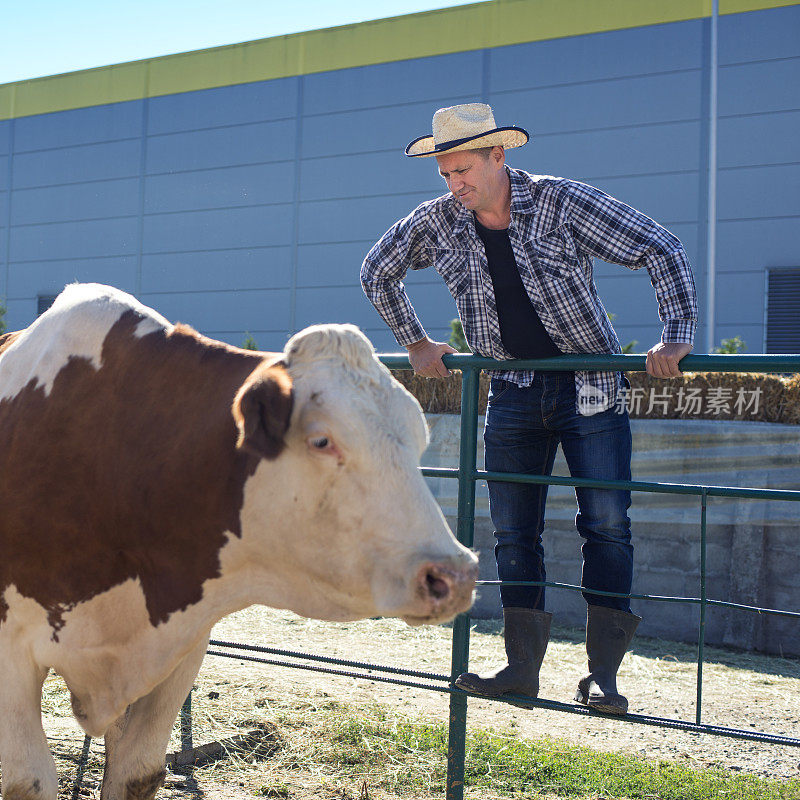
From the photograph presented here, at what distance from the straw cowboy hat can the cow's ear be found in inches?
51.9

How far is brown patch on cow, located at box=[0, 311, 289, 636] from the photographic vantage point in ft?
7.02

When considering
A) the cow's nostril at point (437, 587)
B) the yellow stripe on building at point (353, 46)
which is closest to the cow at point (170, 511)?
the cow's nostril at point (437, 587)

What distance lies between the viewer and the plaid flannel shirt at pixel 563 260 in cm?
284

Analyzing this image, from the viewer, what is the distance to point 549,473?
9.52 ft

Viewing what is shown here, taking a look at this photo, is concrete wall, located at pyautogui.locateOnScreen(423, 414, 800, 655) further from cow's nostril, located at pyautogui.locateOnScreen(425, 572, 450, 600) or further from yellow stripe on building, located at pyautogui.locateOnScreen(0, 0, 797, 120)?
yellow stripe on building, located at pyautogui.locateOnScreen(0, 0, 797, 120)

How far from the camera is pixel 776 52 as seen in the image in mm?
14000

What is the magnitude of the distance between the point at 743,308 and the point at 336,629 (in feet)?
34.4

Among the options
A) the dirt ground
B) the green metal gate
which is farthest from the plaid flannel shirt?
the dirt ground

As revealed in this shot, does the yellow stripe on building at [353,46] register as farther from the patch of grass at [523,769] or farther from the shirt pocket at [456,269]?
the patch of grass at [523,769]

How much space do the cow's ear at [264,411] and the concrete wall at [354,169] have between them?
13136mm

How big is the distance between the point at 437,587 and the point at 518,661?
122 centimetres

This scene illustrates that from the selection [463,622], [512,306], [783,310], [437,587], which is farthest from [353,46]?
[437,587]

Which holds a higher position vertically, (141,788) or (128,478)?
(128,478)

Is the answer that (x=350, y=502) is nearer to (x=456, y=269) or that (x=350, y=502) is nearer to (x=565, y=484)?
(x=565, y=484)
